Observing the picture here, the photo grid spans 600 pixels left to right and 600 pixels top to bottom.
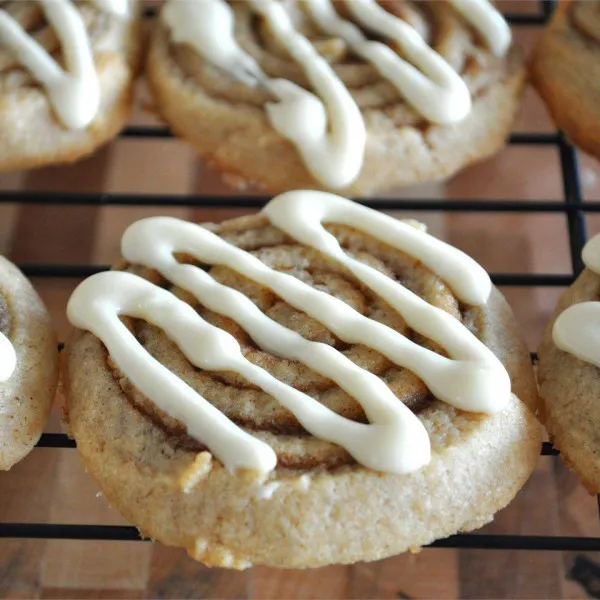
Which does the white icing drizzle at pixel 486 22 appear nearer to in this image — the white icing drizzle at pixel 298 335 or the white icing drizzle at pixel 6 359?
the white icing drizzle at pixel 298 335

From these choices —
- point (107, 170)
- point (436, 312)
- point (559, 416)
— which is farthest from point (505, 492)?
point (107, 170)

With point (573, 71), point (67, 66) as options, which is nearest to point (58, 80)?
point (67, 66)

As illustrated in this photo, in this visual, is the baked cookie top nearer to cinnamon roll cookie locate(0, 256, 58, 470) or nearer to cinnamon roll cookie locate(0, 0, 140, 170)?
cinnamon roll cookie locate(0, 256, 58, 470)

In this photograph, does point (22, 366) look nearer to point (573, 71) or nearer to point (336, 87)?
point (336, 87)

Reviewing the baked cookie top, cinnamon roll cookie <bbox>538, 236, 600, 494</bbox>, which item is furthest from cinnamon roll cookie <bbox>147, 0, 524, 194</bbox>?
the baked cookie top

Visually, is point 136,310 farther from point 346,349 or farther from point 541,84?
point 541,84

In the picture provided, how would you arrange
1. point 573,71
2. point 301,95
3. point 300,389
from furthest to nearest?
point 573,71, point 301,95, point 300,389
